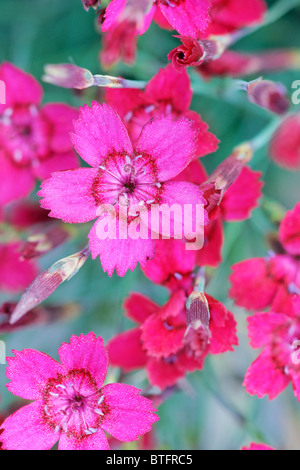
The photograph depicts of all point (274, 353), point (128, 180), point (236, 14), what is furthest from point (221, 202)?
point (236, 14)

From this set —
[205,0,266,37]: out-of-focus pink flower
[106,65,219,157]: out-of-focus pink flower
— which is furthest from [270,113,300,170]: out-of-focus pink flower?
[106,65,219,157]: out-of-focus pink flower

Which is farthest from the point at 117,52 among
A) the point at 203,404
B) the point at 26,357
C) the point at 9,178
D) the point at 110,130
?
the point at 203,404

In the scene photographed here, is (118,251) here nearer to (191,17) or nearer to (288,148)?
(191,17)

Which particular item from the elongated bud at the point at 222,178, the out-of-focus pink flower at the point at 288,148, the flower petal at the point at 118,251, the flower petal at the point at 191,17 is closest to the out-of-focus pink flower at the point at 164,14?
the flower petal at the point at 191,17

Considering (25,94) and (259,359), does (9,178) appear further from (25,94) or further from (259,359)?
(259,359)

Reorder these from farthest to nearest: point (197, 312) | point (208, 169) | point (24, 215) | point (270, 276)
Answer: point (208, 169)
point (24, 215)
point (270, 276)
point (197, 312)

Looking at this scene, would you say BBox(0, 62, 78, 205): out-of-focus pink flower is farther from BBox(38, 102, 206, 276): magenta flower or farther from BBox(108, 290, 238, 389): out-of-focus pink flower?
BBox(108, 290, 238, 389): out-of-focus pink flower
